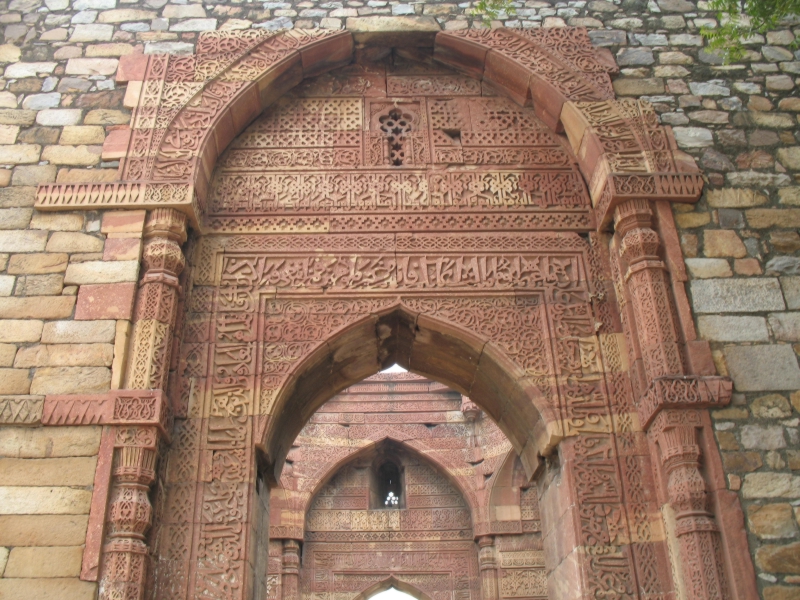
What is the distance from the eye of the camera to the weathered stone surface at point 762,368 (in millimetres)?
4867

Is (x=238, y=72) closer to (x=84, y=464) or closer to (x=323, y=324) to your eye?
(x=323, y=324)

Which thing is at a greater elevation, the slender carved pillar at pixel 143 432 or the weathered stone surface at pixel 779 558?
the slender carved pillar at pixel 143 432

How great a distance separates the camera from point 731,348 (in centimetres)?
502

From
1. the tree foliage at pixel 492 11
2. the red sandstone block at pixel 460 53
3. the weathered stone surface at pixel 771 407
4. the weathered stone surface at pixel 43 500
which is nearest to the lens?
the weathered stone surface at pixel 43 500

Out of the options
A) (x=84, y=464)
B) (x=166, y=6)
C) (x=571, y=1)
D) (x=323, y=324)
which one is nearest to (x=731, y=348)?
(x=323, y=324)

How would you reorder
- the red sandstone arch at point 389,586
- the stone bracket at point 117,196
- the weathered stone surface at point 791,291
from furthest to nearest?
the red sandstone arch at point 389,586 → the stone bracket at point 117,196 → the weathered stone surface at point 791,291

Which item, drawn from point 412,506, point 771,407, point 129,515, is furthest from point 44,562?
point 412,506

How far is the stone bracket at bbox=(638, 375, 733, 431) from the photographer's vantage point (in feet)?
15.6

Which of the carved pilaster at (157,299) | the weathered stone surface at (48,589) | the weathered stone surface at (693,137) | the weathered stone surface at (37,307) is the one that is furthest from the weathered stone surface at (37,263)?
the weathered stone surface at (693,137)

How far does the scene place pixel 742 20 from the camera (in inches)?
255

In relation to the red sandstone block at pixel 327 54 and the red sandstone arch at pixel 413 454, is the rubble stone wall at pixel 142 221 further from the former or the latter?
the red sandstone arch at pixel 413 454

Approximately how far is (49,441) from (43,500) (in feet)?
1.19

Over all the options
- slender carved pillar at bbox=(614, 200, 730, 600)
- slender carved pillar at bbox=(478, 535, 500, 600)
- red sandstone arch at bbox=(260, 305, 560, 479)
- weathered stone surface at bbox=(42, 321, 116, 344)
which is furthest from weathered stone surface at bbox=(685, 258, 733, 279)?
slender carved pillar at bbox=(478, 535, 500, 600)

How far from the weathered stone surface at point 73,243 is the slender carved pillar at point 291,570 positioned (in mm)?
6342
